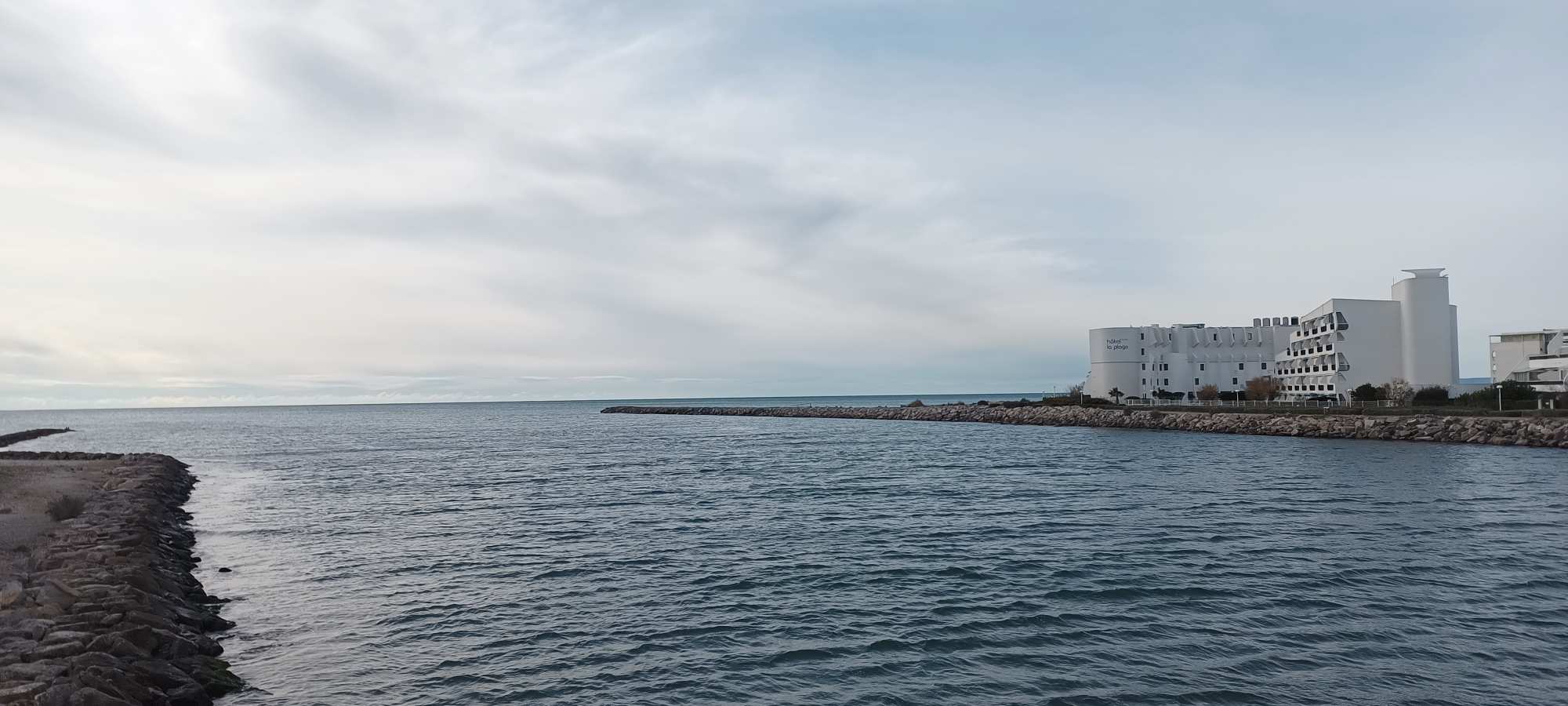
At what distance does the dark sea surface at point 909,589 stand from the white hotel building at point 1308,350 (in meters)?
60.5

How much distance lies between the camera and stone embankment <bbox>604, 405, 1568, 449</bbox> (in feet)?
184

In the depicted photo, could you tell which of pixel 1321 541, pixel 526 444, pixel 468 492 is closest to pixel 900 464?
pixel 468 492

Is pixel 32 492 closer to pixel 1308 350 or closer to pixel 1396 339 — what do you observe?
pixel 1396 339

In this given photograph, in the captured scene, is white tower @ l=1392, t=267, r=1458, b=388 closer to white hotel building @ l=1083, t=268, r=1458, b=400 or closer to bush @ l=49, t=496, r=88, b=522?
white hotel building @ l=1083, t=268, r=1458, b=400

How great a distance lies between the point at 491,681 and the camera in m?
13.4

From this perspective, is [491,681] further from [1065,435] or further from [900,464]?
[1065,435]

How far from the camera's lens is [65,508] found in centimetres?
2758

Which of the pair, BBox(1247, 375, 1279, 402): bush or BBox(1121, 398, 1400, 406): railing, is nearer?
BBox(1121, 398, 1400, 406): railing

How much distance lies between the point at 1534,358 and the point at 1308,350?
67.6ft

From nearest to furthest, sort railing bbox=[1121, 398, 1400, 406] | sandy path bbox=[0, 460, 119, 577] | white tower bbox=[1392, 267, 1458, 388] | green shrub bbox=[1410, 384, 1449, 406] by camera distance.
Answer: sandy path bbox=[0, 460, 119, 577]
green shrub bbox=[1410, 384, 1449, 406]
railing bbox=[1121, 398, 1400, 406]
white tower bbox=[1392, 267, 1458, 388]

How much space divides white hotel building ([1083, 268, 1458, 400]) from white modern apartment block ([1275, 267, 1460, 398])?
83 millimetres

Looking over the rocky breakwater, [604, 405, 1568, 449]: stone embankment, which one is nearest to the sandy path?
the rocky breakwater

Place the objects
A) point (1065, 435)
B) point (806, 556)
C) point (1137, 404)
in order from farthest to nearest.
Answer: point (1137, 404)
point (1065, 435)
point (806, 556)

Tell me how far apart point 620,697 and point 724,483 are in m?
28.6
